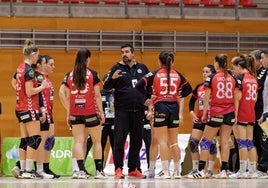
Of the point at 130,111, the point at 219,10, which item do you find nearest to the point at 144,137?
the point at 130,111

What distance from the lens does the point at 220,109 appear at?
12508mm

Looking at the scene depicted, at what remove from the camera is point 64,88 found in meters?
12.4

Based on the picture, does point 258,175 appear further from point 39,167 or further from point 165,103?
point 39,167

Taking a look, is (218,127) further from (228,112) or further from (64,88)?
(64,88)

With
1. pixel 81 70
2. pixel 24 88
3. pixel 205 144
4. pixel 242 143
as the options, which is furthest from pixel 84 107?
pixel 242 143

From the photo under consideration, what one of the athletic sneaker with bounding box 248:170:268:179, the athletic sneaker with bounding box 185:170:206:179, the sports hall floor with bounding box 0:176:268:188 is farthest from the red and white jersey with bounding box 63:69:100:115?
the athletic sneaker with bounding box 248:170:268:179

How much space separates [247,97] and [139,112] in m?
1.97

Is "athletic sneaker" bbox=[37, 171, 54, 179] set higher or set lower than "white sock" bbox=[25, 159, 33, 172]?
lower

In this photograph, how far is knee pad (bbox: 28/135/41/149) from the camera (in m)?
11.7

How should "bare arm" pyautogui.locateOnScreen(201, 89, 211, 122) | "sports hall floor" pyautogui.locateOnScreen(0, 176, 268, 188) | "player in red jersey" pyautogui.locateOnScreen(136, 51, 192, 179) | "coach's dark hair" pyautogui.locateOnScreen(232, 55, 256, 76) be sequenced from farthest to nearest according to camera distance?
"coach's dark hair" pyautogui.locateOnScreen(232, 55, 256, 76) → "bare arm" pyautogui.locateOnScreen(201, 89, 211, 122) → "player in red jersey" pyautogui.locateOnScreen(136, 51, 192, 179) → "sports hall floor" pyautogui.locateOnScreen(0, 176, 268, 188)

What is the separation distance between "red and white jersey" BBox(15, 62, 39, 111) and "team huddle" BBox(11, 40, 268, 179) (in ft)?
0.05

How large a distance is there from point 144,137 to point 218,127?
1.94 meters

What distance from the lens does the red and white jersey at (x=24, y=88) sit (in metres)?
11.8

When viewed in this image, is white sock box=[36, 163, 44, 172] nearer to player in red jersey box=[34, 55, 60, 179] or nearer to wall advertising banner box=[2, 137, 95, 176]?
player in red jersey box=[34, 55, 60, 179]
